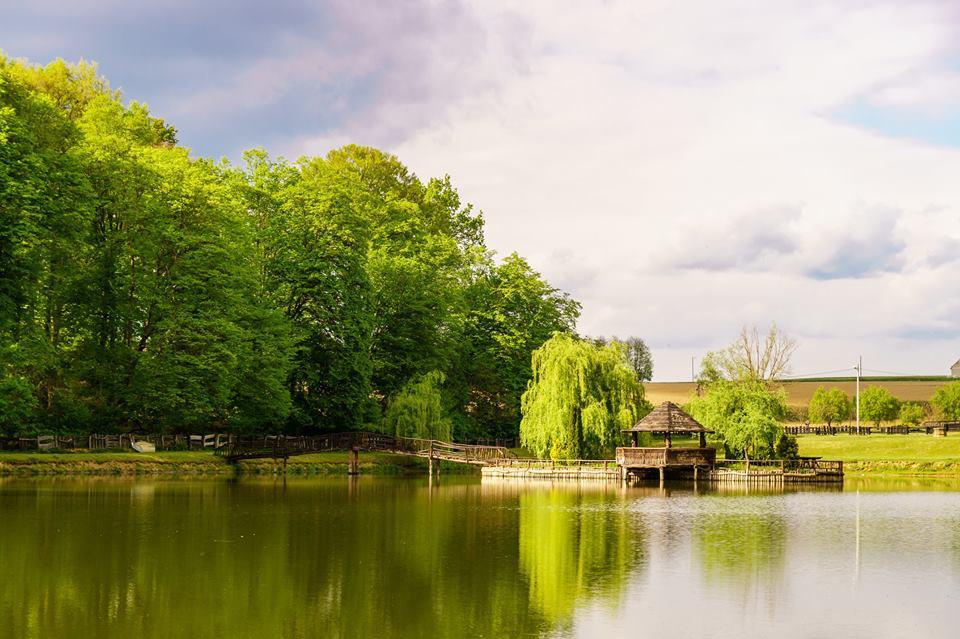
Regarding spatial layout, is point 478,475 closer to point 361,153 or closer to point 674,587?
point 361,153

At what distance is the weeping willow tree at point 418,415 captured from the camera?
5831 cm

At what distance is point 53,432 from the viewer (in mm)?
48688

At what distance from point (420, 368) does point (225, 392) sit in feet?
52.7

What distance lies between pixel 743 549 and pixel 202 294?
3518cm

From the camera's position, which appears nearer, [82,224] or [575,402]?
[82,224]

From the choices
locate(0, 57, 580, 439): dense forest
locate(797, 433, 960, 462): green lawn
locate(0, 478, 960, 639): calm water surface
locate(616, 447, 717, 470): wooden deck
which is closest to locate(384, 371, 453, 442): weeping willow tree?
locate(0, 57, 580, 439): dense forest

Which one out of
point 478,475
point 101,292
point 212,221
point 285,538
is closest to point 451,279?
point 478,475

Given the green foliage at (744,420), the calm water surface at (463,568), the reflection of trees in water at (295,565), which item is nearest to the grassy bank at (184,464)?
the calm water surface at (463,568)

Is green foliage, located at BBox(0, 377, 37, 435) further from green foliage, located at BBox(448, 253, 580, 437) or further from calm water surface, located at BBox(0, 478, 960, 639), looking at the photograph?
green foliage, located at BBox(448, 253, 580, 437)

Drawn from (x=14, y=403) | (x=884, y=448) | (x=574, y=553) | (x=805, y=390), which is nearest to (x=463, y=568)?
(x=574, y=553)

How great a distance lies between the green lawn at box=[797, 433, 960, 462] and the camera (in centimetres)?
6862

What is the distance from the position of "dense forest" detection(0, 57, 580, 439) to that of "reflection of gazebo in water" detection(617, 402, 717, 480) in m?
11.9

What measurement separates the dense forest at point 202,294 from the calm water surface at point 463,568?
39.1 ft

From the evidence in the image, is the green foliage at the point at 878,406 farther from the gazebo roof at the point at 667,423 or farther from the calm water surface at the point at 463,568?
the calm water surface at the point at 463,568
